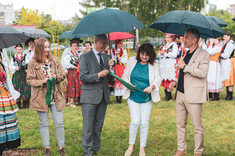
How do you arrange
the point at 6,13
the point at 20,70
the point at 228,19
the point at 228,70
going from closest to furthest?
the point at 20,70
the point at 228,70
the point at 228,19
the point at 6,13

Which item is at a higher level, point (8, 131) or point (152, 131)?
point (8, 131)

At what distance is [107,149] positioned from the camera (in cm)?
459

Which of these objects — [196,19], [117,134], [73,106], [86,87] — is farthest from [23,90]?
[196,19]

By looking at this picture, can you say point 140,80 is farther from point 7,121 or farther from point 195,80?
point 7,121

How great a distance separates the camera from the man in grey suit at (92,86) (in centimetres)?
396

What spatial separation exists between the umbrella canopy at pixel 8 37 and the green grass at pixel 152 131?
2035mm

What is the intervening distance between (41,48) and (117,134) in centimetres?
252

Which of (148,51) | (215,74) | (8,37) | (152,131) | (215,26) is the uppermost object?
(215,26)

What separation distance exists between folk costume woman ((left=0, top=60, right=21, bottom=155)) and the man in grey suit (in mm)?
1090

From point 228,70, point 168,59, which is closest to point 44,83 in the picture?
point 168,59

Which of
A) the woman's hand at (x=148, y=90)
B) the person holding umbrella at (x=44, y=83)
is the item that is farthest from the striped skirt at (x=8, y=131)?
the woman's hand at (x=148, y=90)

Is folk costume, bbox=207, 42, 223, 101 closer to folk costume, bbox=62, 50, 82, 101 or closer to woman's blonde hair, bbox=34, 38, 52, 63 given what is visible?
folk costume, bbox=62, 50, 82, 101

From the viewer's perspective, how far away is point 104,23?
3.40 meters

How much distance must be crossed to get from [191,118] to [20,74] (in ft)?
18.7
